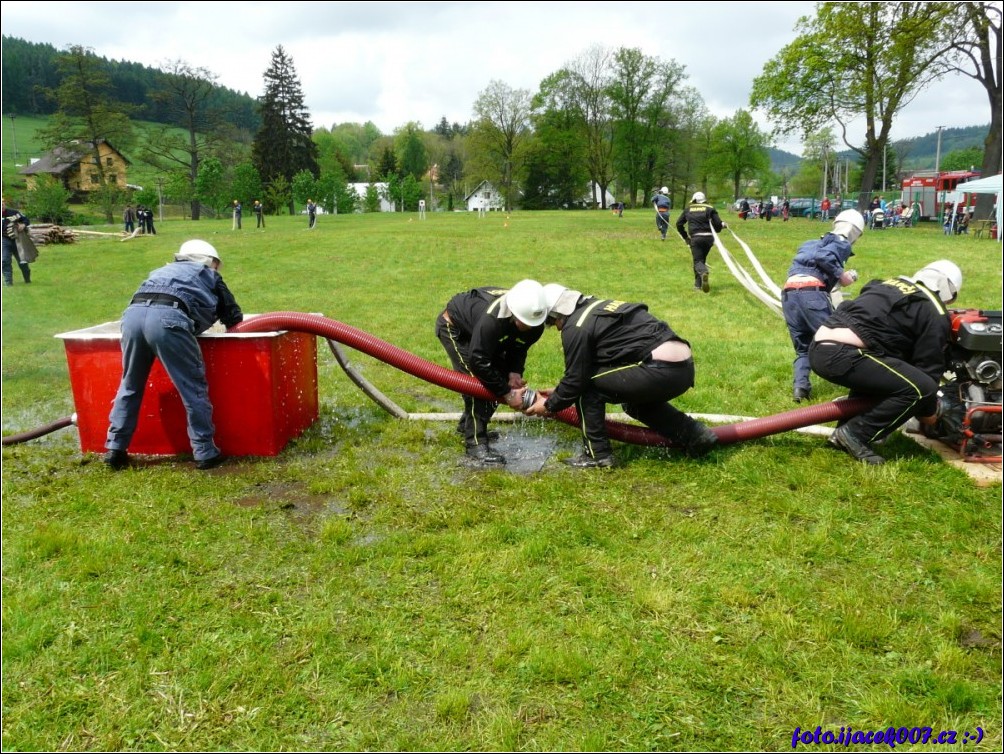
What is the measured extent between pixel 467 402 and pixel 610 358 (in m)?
1.38

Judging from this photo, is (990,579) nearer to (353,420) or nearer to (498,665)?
(498,665)

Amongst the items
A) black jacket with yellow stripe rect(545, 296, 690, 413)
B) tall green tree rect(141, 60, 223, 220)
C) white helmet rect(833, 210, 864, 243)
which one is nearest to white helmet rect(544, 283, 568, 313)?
black jacket with yellow stripe rect(545, 296, 690, 413)

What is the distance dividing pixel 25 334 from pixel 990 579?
43.3 ft

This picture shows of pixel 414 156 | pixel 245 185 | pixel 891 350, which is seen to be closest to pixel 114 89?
pixel 245 185

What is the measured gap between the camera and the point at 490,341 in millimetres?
5324

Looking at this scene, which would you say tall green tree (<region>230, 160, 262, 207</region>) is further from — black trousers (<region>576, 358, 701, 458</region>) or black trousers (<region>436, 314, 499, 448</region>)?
black trousers (<region>576, 358, 701, 458</region>)

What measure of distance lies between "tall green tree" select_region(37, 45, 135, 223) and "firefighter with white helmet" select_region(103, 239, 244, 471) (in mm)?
37315

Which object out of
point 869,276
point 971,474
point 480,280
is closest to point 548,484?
point 971,474

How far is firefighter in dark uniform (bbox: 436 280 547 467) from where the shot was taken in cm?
514

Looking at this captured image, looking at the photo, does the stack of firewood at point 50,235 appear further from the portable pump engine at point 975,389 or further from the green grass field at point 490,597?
the portable pump engine at point 975,389

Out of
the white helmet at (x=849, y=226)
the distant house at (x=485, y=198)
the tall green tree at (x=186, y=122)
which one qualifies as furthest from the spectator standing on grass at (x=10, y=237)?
the distant house at (x=485, y=198)

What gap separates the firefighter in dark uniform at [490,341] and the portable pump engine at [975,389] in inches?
125

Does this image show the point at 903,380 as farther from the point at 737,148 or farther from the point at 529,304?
the point at 737,148

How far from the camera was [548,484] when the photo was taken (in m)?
5.22
